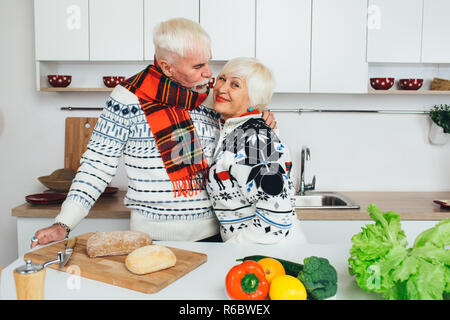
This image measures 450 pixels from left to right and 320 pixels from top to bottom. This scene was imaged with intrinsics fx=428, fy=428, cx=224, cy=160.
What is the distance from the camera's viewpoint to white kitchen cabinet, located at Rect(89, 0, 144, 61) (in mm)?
2385

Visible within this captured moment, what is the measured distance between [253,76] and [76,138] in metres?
1.59

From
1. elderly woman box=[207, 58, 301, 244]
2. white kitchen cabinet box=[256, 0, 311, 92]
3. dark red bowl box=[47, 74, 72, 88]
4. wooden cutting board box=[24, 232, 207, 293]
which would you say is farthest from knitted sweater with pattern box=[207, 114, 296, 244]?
dark red bowl box=[47, 74, 72, 88]

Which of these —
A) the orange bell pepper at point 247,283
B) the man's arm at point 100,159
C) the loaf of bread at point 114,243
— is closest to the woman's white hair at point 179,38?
the man's arm at point 100,159

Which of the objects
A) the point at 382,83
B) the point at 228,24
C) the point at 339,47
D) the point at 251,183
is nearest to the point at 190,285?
the point at 251,183

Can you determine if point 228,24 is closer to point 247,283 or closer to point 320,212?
Result: point 320,212

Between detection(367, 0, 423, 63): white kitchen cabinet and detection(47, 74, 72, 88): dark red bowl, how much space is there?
1.75 meters

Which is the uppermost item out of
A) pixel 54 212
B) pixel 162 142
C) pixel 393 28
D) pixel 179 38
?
pixel 393 28

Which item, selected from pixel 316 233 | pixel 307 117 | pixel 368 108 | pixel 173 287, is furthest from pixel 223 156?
pixel 368 108

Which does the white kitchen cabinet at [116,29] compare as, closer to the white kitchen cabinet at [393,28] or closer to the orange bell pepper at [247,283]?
the white kitchen cabinet at [393,28]

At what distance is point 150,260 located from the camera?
1091 mm

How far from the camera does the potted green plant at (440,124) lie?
2.57 metres

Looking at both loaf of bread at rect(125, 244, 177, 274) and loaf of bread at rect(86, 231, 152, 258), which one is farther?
loaf of bread at rect(86, 231, 152, 258)

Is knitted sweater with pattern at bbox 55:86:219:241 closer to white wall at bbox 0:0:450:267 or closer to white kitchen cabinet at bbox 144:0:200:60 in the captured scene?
white kitchen cabinet at bbox 144:0:200:60
